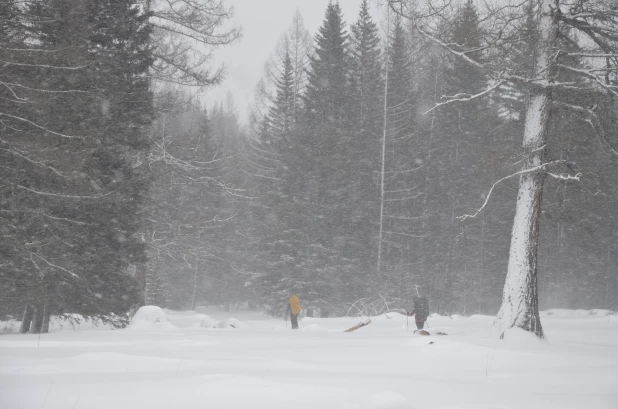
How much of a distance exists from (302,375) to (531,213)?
21.4ft

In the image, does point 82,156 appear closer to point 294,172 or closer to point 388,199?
point 294,172

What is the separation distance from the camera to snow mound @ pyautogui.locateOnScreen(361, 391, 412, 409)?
4.23 metres

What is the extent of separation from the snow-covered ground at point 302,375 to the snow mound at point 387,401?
1 cm

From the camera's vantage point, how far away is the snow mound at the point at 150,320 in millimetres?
13102

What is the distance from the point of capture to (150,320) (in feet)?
44.2

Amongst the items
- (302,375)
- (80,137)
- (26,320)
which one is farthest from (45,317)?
(302,375)

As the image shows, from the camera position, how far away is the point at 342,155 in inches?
1182

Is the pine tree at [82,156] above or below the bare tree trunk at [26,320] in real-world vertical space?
above

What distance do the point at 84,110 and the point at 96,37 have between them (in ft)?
8.34

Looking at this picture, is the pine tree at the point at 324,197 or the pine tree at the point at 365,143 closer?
the pine tree at the point at 324,197

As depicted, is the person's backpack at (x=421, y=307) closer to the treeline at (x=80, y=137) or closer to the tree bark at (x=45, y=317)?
the treeline at (x=80, y=137)

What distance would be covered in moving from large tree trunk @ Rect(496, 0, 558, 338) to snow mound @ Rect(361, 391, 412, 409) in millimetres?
6207

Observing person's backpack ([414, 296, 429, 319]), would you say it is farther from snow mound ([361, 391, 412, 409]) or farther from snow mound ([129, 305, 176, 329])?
snow mound ([361, 391, 412, 409])

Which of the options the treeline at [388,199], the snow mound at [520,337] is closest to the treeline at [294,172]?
the treeline at [388,199]
